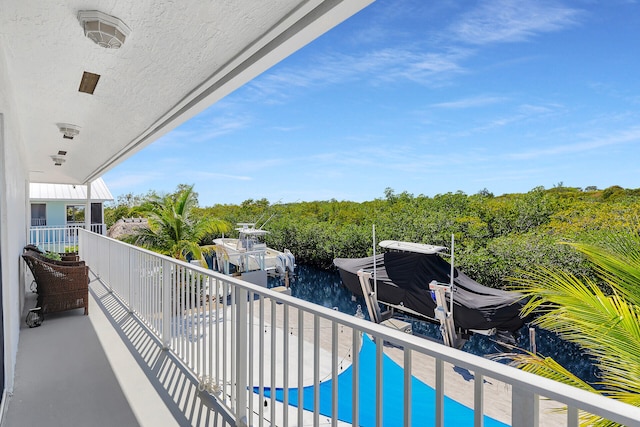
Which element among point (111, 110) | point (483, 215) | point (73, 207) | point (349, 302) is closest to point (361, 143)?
point (483, 215)

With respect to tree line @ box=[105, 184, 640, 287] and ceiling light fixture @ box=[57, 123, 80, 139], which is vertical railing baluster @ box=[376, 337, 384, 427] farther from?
tree line @ box=[105, 184, 640, 287]

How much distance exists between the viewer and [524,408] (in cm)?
85

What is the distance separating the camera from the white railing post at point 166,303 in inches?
121

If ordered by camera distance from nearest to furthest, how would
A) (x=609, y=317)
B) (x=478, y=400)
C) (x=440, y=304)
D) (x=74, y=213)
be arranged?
(x=478, y=400), (x=609, y=317), (x=440, y=304), (x=74, y=213)

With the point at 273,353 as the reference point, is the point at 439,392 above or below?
above

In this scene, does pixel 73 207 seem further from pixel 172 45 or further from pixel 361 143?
pixel 361 143

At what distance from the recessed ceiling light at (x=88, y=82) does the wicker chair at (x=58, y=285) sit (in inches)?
84.0

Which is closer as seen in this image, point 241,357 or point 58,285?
point 241,357

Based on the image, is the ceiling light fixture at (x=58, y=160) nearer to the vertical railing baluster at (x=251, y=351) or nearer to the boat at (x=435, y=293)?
the vertical railing baluster at (x=251, y=351)

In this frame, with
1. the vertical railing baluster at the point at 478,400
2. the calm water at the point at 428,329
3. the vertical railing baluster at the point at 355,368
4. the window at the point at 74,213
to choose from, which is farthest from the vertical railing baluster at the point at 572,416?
the window at the point at 74,213

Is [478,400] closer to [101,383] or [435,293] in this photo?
[101,383]

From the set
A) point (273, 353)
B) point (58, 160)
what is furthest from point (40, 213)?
point (273, 353)

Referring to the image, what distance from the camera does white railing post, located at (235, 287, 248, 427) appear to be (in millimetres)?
2061

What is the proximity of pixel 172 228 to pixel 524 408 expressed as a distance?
839cm
